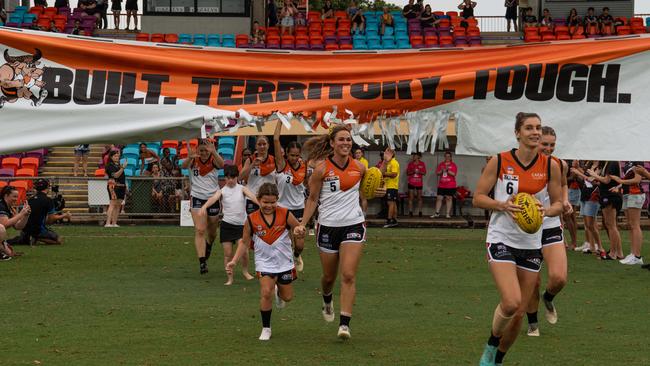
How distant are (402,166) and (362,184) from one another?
20417 millimetres

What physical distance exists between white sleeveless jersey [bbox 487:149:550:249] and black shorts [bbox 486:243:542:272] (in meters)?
0.04

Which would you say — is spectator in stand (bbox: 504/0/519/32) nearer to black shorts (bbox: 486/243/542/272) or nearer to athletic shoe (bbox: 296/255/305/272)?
athletic shoe (bbox: 296/255/305/272)

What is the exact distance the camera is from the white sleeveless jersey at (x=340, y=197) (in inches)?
443

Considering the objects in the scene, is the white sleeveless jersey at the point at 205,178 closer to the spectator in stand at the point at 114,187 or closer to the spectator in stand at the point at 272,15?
the spectator in stand at the point at 114,187

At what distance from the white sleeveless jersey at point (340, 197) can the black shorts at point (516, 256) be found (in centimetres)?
231

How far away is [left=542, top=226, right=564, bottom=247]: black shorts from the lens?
35.7ft

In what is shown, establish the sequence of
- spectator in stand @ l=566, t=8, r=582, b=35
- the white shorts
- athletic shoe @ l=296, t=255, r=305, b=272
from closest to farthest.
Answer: athletic shoe @ l=296, t=255, r=305, b=272 → the white shorts → spectator in stand @ l=566, t=8, r=582, b=35

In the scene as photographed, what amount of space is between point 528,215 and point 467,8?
33.5 meters

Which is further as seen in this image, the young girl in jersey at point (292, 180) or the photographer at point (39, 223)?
the photographer at point (39, 223)

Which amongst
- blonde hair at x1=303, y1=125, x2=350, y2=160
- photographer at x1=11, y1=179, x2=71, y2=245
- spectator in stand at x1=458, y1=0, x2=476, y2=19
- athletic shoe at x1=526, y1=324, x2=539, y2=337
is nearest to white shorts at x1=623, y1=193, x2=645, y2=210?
athletic shoe at x1=526, y1=324, x2=539, y2=337

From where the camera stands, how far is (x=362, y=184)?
11562 millimetres

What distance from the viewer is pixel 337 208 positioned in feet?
37.0

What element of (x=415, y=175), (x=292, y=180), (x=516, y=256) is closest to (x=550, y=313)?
(x=516, y=256)

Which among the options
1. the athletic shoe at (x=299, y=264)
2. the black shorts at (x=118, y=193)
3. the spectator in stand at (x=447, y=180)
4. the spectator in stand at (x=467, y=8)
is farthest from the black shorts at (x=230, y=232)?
the spectator in stand at (x=467, y=8)
